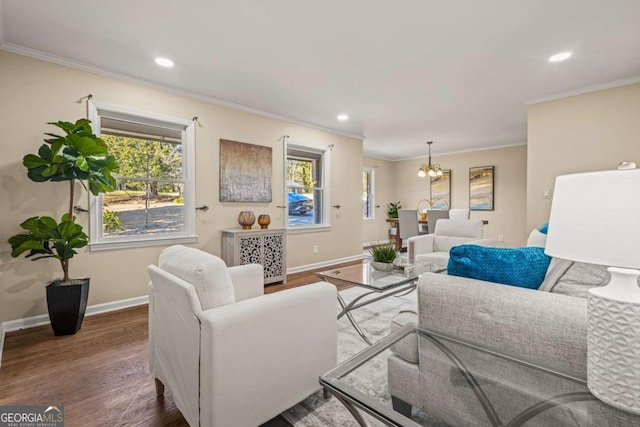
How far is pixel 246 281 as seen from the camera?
2.04 meters

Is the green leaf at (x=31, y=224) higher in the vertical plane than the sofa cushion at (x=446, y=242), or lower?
higher

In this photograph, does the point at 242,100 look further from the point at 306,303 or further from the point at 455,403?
the point at 455,403

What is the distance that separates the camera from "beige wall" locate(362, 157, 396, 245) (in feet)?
26.4

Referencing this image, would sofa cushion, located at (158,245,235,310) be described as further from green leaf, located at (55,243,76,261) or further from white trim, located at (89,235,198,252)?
white trim, located at (89,235,198,252)

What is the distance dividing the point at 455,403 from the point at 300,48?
9.08 ft

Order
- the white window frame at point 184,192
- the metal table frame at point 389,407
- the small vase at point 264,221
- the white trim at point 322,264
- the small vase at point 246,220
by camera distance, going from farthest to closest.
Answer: the white trim at point 322,264
the small vase at point 264,221
the small vase at point 246,220
the white window frame at point 184,192
the metal table frame at point 389,407

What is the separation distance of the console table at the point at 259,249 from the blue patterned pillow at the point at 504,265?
2.85m

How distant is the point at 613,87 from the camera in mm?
3393

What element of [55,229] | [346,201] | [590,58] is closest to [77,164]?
[55,229]

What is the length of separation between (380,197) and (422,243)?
4.44 m

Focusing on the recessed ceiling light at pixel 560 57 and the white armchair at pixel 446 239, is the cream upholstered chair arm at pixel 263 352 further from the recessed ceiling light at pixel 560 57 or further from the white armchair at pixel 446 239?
the recessed ceiling light at pixel 560 57

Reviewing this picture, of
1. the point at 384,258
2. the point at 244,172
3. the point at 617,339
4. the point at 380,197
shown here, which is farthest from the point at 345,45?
the point at 380,197

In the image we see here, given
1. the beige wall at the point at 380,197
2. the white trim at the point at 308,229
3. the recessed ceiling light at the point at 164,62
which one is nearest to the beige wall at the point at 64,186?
the white trim at the point at 308,229

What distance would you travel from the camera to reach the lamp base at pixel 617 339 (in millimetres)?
668
